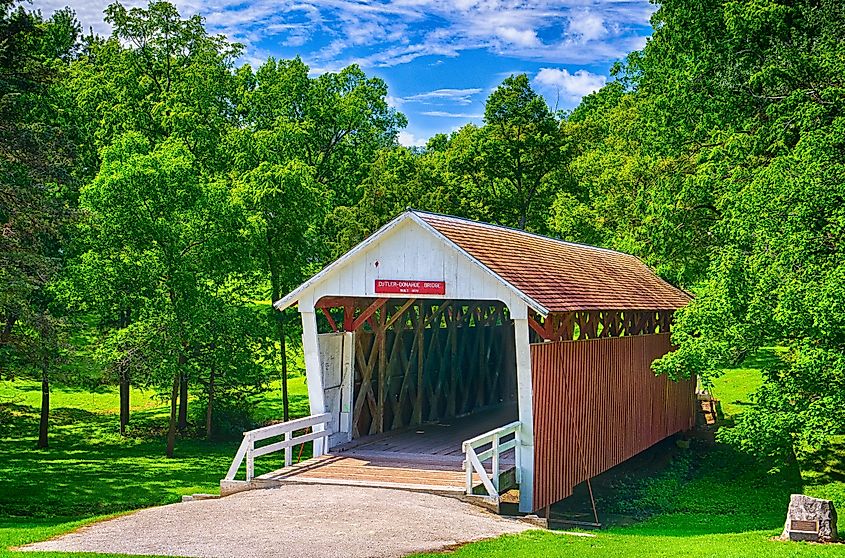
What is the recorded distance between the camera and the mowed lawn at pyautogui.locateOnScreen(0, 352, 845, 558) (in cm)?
1098

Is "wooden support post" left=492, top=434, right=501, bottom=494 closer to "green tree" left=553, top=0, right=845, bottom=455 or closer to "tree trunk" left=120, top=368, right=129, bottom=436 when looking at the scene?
"green tree" left=553, top=0, right=845, bottom=455

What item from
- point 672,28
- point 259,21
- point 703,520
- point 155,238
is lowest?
point 703,520

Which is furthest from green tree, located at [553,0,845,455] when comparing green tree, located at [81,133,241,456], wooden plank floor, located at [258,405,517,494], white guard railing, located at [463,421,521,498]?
green tree, located at [81,133,241,456]

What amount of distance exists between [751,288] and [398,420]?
7349 millimetres

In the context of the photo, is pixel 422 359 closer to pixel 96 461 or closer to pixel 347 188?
pixel 96 461

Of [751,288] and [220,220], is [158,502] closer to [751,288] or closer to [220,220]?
[220,220]

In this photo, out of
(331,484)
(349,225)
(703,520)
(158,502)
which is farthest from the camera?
(349,225)

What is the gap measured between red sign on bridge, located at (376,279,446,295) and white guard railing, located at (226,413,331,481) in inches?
93.8

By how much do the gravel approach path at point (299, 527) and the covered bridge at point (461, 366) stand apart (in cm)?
91

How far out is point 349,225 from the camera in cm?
2672

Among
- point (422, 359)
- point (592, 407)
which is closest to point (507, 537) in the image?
point (592, 407)

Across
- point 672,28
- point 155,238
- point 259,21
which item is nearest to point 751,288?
point 672,28

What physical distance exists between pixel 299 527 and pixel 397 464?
4064 millimetres

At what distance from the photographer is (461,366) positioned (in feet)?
70.1
